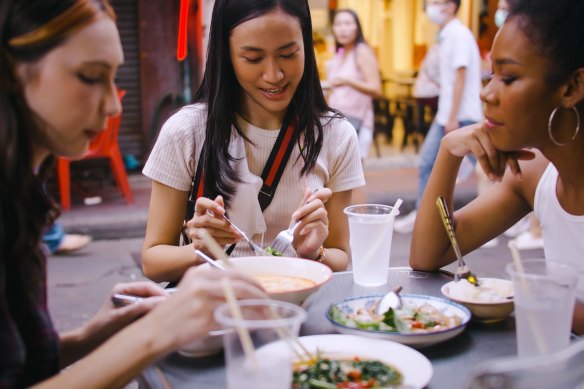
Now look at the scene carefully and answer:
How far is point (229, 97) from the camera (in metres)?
2.75

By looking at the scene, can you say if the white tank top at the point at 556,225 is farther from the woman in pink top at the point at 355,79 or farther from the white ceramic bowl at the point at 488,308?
the woman in pink top at the point at 355,79

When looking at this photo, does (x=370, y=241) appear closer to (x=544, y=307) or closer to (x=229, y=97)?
(x=544, y=307)

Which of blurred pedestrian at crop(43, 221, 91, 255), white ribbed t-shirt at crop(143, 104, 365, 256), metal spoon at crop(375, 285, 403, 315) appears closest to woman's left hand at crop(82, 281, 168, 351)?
metal spoon at crop(375, 285, 403, 315)

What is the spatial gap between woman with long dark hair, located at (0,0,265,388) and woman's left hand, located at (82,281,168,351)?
0.24m

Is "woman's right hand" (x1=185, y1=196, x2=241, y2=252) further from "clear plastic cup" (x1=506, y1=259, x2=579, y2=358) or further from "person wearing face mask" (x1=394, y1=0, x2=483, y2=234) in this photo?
"person wearing face mask" (x1=394, y1=0, x2=483, y2=234)

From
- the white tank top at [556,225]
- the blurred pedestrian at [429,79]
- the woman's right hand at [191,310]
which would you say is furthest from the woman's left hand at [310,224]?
the blurred pedestrian at [429,79]

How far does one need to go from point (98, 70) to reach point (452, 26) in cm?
538

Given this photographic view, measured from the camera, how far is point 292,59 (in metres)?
2.59

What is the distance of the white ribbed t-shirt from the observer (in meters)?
2.63

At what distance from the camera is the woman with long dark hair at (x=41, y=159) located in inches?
54.2

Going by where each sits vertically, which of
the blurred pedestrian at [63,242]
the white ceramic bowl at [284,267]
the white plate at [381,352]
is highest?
the white ceramic bowl at [284,267]

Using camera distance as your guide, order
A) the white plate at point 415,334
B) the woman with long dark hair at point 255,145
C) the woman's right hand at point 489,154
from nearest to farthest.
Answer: the white plate at point 415,334 < the woman's right hand at point 489,154 < the woman with long dark hair at point 255,145

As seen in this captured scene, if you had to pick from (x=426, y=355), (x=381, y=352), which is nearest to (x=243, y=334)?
(x=381, y=352)

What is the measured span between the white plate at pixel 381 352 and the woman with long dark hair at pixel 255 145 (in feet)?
2.25
